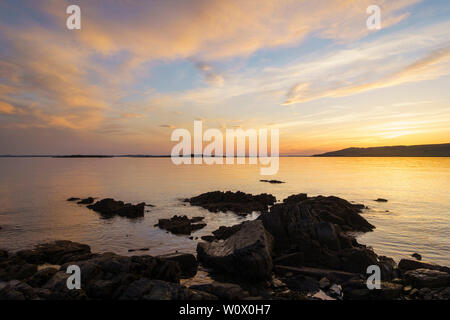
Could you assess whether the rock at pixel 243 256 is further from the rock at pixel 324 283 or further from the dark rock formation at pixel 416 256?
the dark rock formation at pixel 416 256

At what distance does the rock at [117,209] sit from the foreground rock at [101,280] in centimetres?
1425

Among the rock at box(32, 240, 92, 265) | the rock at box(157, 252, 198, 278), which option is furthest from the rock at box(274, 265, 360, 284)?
the rock at box(32, 240, 92, 265)

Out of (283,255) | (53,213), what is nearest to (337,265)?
(283,255)

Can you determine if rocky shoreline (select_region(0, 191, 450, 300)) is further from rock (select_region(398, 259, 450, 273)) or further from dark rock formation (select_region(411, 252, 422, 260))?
dark rock formation (select_region(411, 252, 422, 260))

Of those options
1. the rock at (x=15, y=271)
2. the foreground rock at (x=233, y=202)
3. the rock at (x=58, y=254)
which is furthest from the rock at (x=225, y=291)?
the foreground rock at (x=233, y=202)

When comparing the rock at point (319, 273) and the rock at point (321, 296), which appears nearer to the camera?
the rock at point (321, 296)

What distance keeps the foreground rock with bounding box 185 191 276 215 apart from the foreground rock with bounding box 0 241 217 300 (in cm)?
1963

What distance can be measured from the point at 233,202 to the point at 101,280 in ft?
90.0

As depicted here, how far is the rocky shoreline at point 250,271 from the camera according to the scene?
10414 mm

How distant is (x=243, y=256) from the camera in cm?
1354

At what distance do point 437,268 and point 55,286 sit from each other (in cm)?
1867

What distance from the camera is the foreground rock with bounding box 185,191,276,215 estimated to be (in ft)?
112

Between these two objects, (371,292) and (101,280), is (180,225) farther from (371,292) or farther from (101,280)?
(371,292)
